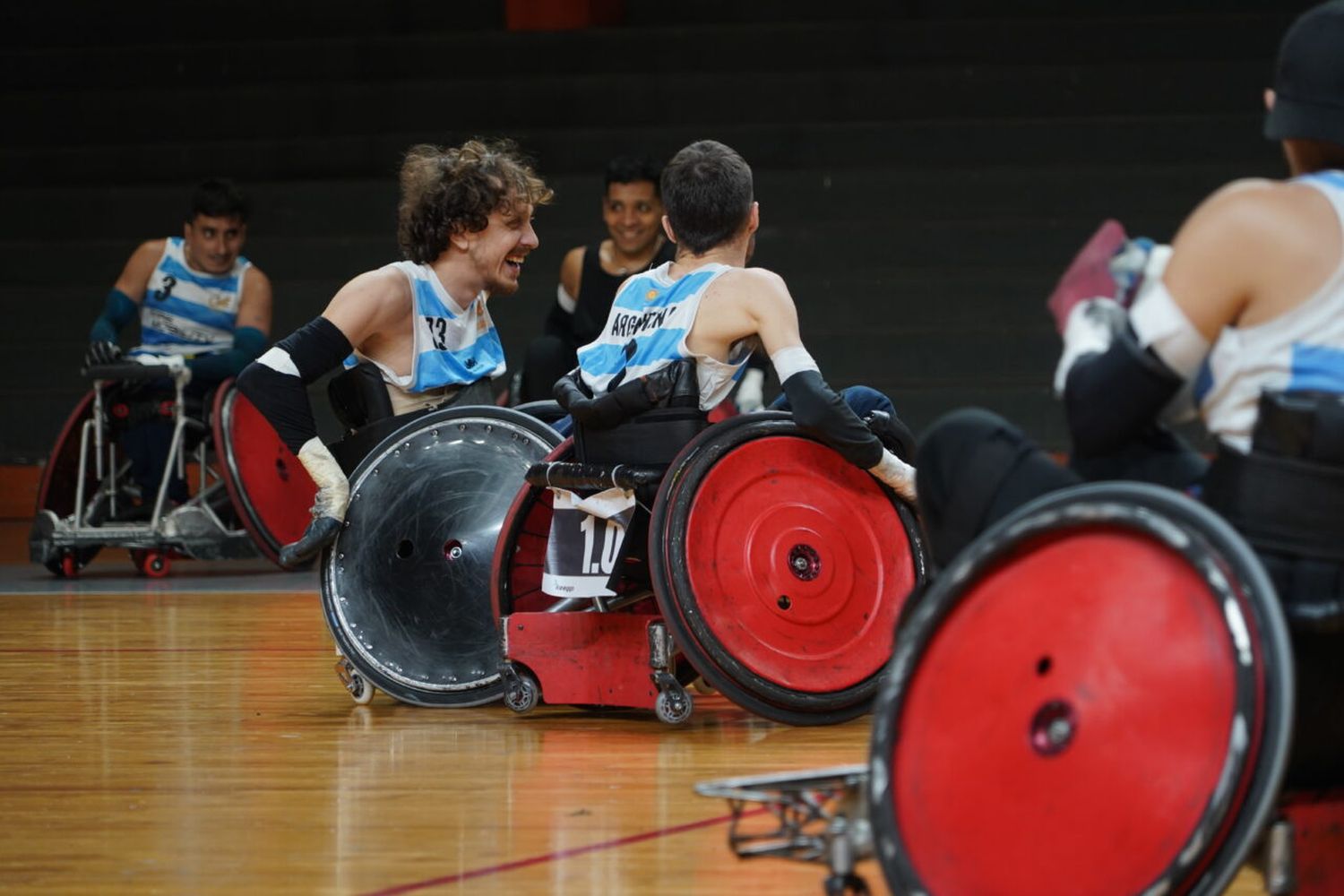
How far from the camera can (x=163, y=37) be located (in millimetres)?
10578

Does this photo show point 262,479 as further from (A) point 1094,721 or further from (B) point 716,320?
(A) point 1094,721

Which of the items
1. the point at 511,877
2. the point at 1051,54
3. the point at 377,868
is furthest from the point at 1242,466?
the point at 1051,54

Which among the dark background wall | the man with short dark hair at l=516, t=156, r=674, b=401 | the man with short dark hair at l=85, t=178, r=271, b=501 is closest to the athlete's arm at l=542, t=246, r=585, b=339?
the man with short dark hair at l=516, t=156, r=674, b=401

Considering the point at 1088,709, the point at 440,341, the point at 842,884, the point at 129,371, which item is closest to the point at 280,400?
the point at 440,341

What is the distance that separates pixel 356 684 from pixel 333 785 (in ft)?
2.68

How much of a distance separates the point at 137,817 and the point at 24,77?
8645mm

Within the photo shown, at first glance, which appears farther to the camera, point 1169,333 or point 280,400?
point 280,400

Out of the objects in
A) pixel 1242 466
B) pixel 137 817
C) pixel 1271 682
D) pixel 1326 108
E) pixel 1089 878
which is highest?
pixel 1326 108

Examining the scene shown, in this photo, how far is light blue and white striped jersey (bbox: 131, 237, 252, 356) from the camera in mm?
6570

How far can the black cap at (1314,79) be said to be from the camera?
1.83m

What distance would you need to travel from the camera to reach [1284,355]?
5.83 feet

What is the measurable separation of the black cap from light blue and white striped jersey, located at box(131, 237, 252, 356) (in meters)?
5.13

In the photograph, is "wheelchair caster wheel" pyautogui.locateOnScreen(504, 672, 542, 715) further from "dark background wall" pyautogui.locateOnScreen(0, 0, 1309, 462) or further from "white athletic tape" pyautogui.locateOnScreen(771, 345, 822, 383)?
"dark background wall" pyautogui.locateOnScreen(0, 0, 1309, 462)

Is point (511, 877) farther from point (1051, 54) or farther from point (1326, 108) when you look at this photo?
point (1051, 54)
